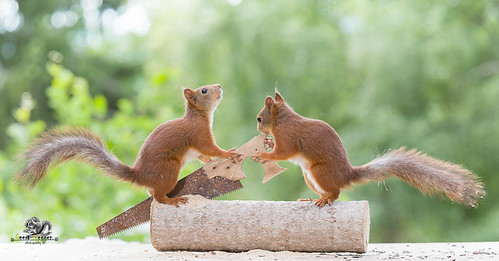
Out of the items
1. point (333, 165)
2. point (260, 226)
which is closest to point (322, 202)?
point (333, 165)

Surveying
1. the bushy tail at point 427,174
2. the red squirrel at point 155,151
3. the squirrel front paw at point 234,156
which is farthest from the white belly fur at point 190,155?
the bushy tail at point 427,174

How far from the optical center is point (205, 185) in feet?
8.60

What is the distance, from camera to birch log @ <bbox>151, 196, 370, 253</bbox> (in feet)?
7.82

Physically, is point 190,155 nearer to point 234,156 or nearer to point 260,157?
point 234,156

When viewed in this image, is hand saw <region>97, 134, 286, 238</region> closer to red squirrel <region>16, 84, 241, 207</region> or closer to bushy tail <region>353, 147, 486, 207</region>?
red squirrel <region>16, 84, 241, 207</region>

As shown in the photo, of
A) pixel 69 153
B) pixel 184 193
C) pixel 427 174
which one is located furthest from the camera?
pixel 184 193

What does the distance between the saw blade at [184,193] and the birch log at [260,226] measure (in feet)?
0.24

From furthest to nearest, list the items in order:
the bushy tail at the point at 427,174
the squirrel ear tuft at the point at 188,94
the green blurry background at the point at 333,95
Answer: the green blurry background at the point at 333,95, the squirrel ear tuft at the point at 188,94, the bushy tail at the point at 427,174

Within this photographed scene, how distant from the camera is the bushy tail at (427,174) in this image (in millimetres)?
2342

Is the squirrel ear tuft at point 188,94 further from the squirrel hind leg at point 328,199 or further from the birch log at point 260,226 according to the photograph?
the squirrel hind leg at point 328,199

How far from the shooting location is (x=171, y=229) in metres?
2.49

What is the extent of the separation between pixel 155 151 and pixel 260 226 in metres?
0.55

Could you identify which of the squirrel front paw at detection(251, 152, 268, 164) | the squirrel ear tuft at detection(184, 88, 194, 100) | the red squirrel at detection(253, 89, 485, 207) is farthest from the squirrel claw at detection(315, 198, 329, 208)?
the squirrel ear tuft at detection(184, 88, 194, 100)

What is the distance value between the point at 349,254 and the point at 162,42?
15.9 ft
